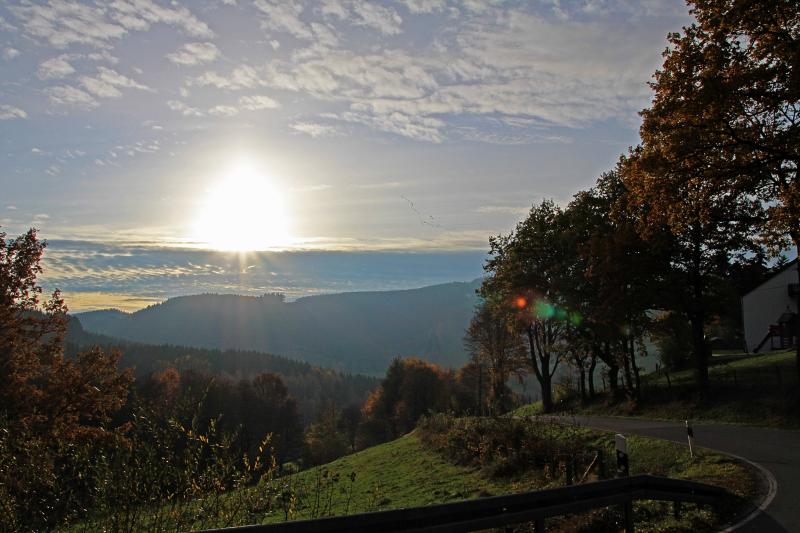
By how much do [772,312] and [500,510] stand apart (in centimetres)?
5200

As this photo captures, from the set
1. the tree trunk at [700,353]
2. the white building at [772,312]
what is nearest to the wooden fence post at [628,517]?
the tree trunk at [700,353]

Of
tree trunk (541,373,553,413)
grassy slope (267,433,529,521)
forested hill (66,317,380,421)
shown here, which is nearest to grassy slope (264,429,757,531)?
grassy slope (267,433,529,521)

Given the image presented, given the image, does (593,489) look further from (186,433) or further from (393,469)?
(393,469)

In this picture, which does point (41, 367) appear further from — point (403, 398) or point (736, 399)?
point (403, 398)

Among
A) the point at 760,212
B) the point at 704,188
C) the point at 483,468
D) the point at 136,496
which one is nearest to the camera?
the point at 136,496

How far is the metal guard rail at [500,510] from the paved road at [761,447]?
1505mm

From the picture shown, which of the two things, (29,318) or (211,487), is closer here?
(211,487)

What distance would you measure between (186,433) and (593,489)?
247 inches

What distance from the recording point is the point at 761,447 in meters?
18.3

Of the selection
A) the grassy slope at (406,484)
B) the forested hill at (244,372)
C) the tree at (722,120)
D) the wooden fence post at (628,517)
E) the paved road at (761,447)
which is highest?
the tree at (722,120)

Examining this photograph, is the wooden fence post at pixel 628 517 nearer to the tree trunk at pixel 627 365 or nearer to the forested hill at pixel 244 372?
the tree trunk at pixel 627 365

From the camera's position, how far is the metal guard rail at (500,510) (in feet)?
20.1

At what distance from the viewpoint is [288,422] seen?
85.5m

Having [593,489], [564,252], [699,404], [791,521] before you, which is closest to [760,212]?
[699,404]
